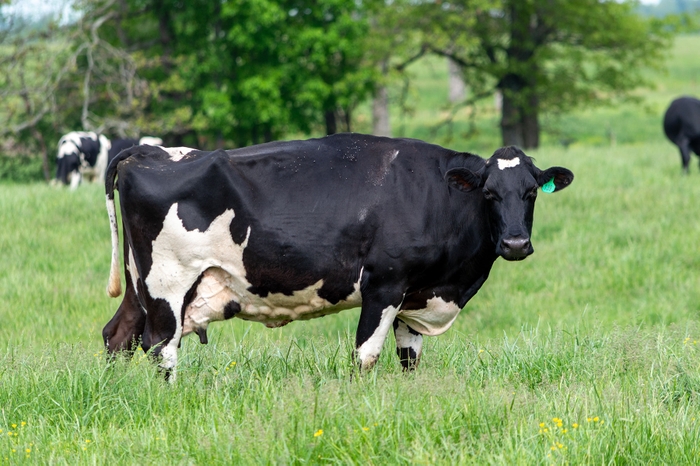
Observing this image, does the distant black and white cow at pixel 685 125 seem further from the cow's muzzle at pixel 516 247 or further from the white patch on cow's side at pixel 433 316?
the cow's muzzle at pixel 516 247

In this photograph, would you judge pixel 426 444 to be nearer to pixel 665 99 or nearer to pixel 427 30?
pixel 427 30

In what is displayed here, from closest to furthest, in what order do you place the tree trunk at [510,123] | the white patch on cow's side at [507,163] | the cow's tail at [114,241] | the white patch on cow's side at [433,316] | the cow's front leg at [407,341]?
1. the white patch on cow's side at [507,163]
2. the cow's tail at [114,241]
3. the white patch on cow's side at [433,316]
4. the cow's front leg at [407,341]
5. the tree trunk at [510,123]

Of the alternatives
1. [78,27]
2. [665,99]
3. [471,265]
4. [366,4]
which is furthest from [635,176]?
[665,99]

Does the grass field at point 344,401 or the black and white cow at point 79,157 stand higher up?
the grass field at point 344,401

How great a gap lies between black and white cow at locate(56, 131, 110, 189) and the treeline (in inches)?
183

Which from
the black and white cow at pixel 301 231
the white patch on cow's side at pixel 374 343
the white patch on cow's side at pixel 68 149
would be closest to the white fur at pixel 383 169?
the black and white cow at pixel 301 231

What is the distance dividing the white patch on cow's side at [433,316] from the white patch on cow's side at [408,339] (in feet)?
0.29

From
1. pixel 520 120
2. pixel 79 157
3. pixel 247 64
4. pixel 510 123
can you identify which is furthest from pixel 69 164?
pixel 520 120

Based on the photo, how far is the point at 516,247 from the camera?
5480 mm

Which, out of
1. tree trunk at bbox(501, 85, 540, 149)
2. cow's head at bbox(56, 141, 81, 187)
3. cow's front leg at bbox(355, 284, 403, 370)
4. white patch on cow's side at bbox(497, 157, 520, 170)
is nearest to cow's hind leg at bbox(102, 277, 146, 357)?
cow's front leg at bbox(355, 284, 403, 370)

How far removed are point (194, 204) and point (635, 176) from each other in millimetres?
12955

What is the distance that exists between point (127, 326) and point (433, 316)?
225 cm

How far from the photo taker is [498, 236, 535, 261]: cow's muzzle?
5488 mm

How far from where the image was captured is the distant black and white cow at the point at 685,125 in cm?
1808
